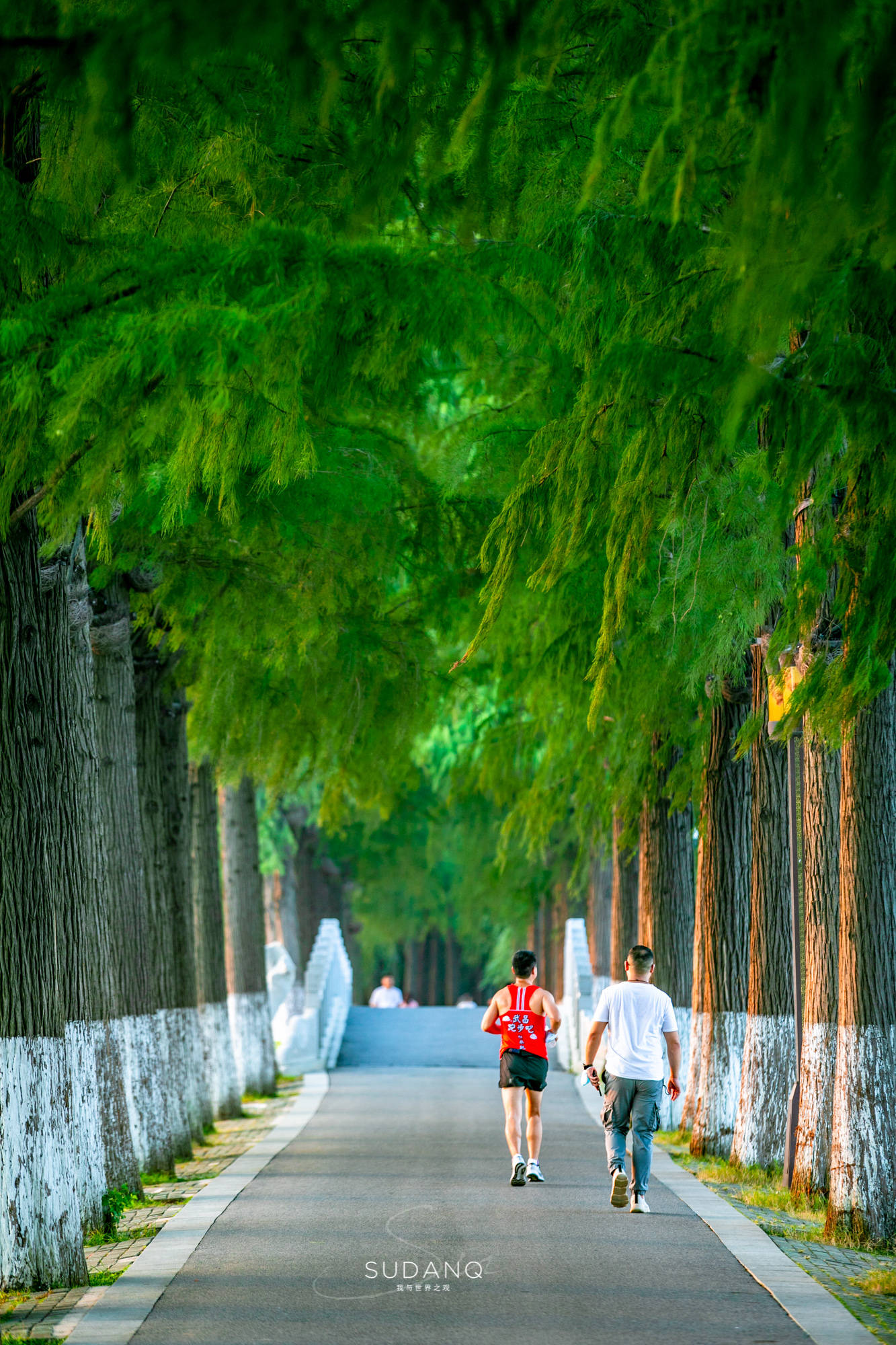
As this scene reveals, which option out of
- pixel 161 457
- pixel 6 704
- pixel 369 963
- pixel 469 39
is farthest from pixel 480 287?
pixel 369 963

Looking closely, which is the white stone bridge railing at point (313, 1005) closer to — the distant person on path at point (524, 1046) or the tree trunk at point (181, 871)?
the tree trunk at point (181, 871)

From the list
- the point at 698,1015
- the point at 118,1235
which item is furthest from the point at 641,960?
the point at 698,1015

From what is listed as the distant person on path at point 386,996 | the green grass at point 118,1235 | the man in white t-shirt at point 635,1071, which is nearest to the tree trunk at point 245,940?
the green grass at point 118,1235

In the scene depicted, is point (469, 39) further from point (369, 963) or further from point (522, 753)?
point (369, 963)

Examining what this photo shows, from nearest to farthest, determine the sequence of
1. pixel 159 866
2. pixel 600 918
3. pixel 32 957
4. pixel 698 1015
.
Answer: pixel 32 957 → pixel 159 866 → pixel 698 1015 → pixel 600 918

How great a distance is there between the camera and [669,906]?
55.4 ft

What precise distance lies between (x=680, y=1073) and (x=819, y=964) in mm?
6953

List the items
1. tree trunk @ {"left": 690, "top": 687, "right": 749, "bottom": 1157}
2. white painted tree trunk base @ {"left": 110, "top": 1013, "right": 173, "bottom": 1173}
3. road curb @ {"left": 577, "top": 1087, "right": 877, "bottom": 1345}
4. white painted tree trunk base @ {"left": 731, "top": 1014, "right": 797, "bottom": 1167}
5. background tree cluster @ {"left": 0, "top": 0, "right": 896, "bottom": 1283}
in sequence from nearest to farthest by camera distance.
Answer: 1. background tree cluster @ {"left": 0, "top": 0, "right": 896, "bottom": 1283}
2. road curb @ {"left": 577, "top": 1087, "right": 877, "bottom": 1345}
3. white painted tree trunk base @ {"left": 731, "top": 1014, "right": 797, "bottom": 1167}
4. white painted tree trunk base @ {"left": 110, "top": 1013, "right": 173, "bottom": 1173}
5. tree trunk @ {"left": 690, "top": 687, "right": 749, "bottom": 1157}

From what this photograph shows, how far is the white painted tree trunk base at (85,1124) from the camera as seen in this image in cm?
822

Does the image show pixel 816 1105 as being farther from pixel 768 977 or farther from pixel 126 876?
pixel 126 876

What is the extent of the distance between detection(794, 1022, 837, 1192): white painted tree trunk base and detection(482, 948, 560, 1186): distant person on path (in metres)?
2.04

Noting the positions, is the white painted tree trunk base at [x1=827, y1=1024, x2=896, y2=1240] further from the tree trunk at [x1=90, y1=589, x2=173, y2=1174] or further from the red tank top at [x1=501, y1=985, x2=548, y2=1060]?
the tree trunk at [x1=90, y1=589, x2=173, y2=1174]

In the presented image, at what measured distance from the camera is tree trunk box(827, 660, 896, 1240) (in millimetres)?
8867

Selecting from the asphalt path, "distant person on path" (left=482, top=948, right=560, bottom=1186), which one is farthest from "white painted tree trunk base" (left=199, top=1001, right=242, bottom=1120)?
the asphalt path
